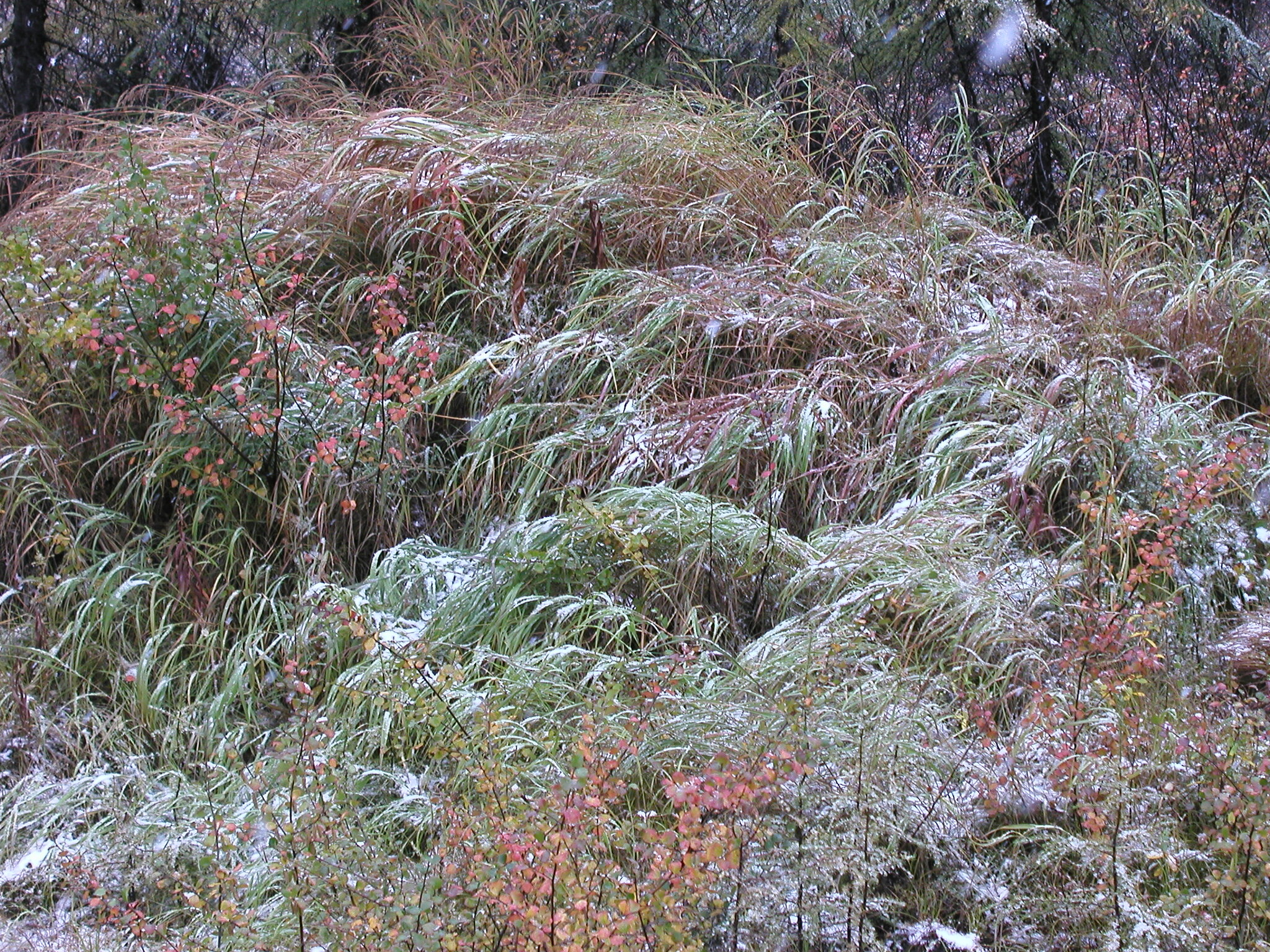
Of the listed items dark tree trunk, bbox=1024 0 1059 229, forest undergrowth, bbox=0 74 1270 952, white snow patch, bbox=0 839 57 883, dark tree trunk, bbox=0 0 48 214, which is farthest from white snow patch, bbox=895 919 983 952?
dark tree trunk, bbox=0 0 48 214

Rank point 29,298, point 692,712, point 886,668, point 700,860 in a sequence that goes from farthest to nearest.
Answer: point 29,298 < point 886,668 < point 692,712 < point 700,860

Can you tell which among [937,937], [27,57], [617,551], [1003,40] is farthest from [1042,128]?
[27,57]

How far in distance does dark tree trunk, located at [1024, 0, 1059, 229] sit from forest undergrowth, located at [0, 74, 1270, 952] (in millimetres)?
952

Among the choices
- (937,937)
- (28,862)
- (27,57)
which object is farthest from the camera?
(27,57)

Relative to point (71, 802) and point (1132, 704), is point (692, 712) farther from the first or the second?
point (71, 802)

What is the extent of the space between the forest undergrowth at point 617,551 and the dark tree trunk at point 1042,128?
952 millimetres

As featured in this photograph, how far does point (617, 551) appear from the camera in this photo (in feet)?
12.9

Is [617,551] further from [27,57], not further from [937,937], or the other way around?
[27,57]

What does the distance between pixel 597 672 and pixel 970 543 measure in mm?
1336

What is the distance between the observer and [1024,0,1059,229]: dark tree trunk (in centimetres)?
705

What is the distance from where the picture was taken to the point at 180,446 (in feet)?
14.7

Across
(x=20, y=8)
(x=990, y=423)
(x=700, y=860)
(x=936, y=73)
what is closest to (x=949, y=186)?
(x=936, y=73)

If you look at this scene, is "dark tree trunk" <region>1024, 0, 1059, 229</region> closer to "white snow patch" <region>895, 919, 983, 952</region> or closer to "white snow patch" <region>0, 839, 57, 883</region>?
"white snow patch" <region>895, 919, 983, 952</region>

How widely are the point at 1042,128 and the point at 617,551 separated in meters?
4.66
